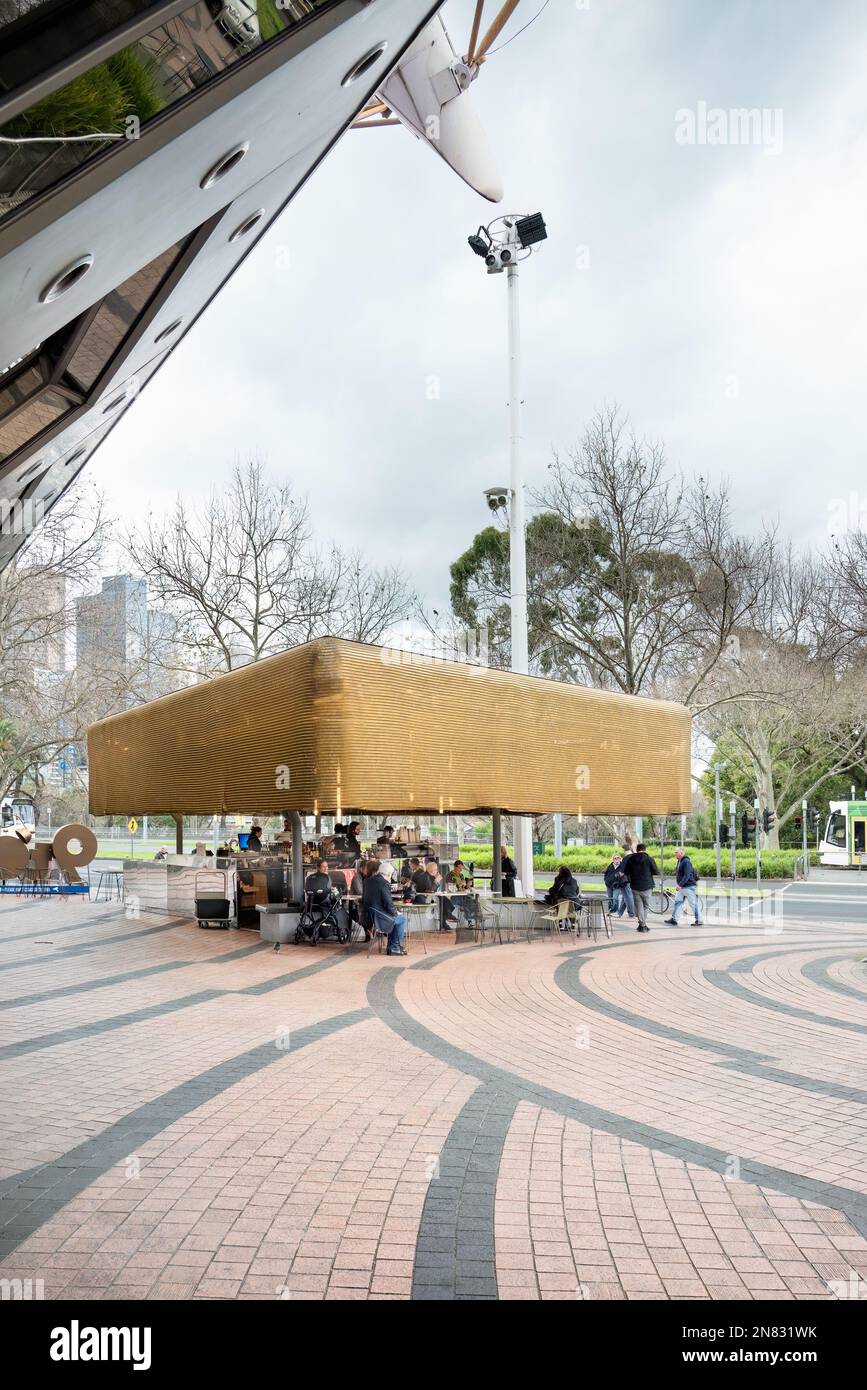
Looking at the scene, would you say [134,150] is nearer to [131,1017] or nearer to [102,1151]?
[102,1151]

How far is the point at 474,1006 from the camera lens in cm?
1133

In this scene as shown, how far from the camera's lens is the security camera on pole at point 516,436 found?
897 inches

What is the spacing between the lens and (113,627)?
116 ft

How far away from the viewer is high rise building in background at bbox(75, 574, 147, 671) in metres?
33.0

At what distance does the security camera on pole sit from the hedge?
1218 centimetres

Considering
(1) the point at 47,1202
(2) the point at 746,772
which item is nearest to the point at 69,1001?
(1) the point at 47,1202

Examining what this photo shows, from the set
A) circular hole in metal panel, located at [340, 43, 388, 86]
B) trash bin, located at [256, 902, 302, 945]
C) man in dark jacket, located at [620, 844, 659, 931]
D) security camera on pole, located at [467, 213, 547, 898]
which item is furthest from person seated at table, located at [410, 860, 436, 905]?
circular hole in metal panel, located at [340, 43, 388, 86]

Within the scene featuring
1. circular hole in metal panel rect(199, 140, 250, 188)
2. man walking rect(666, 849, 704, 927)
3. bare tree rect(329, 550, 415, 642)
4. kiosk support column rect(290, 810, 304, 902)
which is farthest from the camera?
bare tree rect(329, 550, 415, 642)

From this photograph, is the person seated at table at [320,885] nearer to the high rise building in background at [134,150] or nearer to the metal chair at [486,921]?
the metal chair at [486,921]

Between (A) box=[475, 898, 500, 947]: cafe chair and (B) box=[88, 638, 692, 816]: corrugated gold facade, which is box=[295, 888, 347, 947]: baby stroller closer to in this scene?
(B) box=[88, 638, 692, 816]: corrugated gold facade

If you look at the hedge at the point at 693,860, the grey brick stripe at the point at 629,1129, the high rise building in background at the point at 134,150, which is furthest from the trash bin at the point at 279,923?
the hedge at the point at 693,860

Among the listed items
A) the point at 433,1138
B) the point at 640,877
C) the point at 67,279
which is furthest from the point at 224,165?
the point at 640,877

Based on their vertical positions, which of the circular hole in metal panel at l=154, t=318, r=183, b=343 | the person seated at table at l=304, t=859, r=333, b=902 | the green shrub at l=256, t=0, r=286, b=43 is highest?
the circular hole in metal panel at l=154, t=318, r=183, b=343

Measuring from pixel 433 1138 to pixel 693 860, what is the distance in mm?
34376
